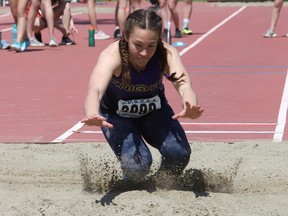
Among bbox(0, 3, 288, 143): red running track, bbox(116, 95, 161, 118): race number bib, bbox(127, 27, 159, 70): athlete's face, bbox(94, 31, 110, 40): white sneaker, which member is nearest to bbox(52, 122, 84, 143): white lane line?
bbox(0, 3, 288, 143): red running track

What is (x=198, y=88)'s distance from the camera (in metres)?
11.2

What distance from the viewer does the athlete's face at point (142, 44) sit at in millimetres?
5707

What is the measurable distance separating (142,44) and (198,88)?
5526 millimetres

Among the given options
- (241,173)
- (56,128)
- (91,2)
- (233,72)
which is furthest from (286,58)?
(241,173)

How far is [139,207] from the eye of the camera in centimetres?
560

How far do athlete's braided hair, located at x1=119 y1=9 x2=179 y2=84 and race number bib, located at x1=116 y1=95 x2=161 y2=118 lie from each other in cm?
21

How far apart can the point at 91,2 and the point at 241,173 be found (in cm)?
1051

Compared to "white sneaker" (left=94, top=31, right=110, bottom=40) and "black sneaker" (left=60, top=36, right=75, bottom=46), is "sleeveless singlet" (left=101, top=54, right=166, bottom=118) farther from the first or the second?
"white sneaker" (left=94, top=31, right=110, bottom=40)

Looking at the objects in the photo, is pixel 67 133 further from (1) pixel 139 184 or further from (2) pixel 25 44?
(2) pixel 25 44

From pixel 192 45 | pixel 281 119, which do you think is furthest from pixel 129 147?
pixel 192 45

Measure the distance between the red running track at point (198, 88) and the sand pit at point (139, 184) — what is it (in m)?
0.57

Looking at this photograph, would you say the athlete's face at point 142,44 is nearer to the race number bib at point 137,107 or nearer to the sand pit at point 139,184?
the race number bib at point 137,107

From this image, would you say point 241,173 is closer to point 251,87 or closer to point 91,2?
point 251,87

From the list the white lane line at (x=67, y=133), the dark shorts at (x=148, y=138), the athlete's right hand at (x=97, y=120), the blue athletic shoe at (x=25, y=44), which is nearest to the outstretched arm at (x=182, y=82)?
the dark shorts at (x=148, y=138)
